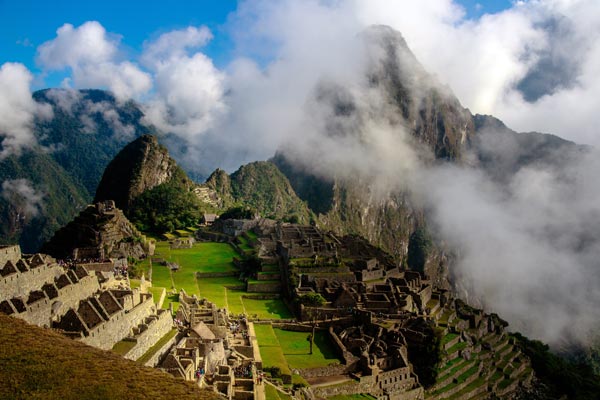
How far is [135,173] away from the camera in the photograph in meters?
79.8

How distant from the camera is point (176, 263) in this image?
4975 cm

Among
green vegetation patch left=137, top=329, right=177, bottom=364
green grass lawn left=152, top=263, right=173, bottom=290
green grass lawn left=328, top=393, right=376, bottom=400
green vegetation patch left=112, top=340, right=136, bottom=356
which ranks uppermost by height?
green grass lawn left=152, top=263, right=173, bottom=290

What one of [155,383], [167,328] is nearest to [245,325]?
[167,328]

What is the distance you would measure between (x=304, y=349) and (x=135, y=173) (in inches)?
2188

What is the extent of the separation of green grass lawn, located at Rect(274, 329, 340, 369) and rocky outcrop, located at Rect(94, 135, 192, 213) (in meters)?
46.4

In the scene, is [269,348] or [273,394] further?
[269,348]

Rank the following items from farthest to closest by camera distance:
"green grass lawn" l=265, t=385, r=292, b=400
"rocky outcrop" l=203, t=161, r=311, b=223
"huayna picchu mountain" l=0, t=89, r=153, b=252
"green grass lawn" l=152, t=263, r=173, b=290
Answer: "rocky outcrop" l=203, t=161, r=311, b=223 < "huayna picchu mountain" l=0, t=89, r=153, b=252 < "green grass lawn" l=152, t=263, r=173, b=290 < "green grass lawn" l=265, t=385, r=292, b=400

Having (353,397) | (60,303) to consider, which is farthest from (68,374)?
(353,397)

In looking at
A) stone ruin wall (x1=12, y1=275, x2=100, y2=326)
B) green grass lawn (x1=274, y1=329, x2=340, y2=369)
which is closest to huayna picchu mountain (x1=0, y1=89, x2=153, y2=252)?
green grass lawn (x1=274, y1=329, x2=340, y2=369)

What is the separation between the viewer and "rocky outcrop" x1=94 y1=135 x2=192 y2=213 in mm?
77375

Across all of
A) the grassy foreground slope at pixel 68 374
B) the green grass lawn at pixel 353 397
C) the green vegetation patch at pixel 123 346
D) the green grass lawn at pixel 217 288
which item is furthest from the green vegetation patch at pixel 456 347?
the grassy foreground slope at pixel 68 374

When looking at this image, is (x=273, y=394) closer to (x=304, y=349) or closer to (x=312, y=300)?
(x=304, y=349)

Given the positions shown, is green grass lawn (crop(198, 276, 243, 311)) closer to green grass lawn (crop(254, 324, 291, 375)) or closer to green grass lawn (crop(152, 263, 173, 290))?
green grass lawn (crop(152, 263, 173, 290))

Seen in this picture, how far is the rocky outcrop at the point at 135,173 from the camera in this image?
77375mm
